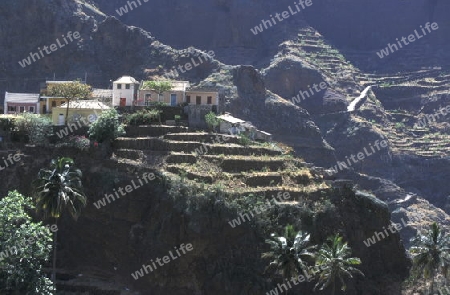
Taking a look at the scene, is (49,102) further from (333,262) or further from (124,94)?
(333,262)

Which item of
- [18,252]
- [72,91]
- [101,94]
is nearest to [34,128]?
[72,91]

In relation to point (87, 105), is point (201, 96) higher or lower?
higher

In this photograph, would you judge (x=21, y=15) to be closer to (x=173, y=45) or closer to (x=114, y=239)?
(x=173, y=45)

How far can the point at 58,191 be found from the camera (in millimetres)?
69562

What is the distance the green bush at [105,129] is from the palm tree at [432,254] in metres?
31.9

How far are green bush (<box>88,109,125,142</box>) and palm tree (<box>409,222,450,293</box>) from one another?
31.9m

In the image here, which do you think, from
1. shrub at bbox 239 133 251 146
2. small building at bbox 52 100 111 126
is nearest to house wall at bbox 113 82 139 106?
small building at bbox 52 100 111 126

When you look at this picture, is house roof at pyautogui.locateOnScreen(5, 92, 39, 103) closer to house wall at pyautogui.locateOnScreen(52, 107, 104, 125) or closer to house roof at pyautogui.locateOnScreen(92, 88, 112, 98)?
house roof at pyautogui.locateOnScreen(92, 88, 112, 98)

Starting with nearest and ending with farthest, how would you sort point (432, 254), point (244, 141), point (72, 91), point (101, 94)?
point (432, 254) → point (244, 141) → point (72, 91) → point (101, 94)

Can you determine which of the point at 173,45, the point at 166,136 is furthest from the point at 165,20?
the point at 166,136

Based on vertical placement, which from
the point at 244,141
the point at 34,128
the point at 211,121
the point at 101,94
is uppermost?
the point at 101,94

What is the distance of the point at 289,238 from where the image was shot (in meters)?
66.3

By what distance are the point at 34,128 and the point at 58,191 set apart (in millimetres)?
18286

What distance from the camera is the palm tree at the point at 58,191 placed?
6925 centimetres
